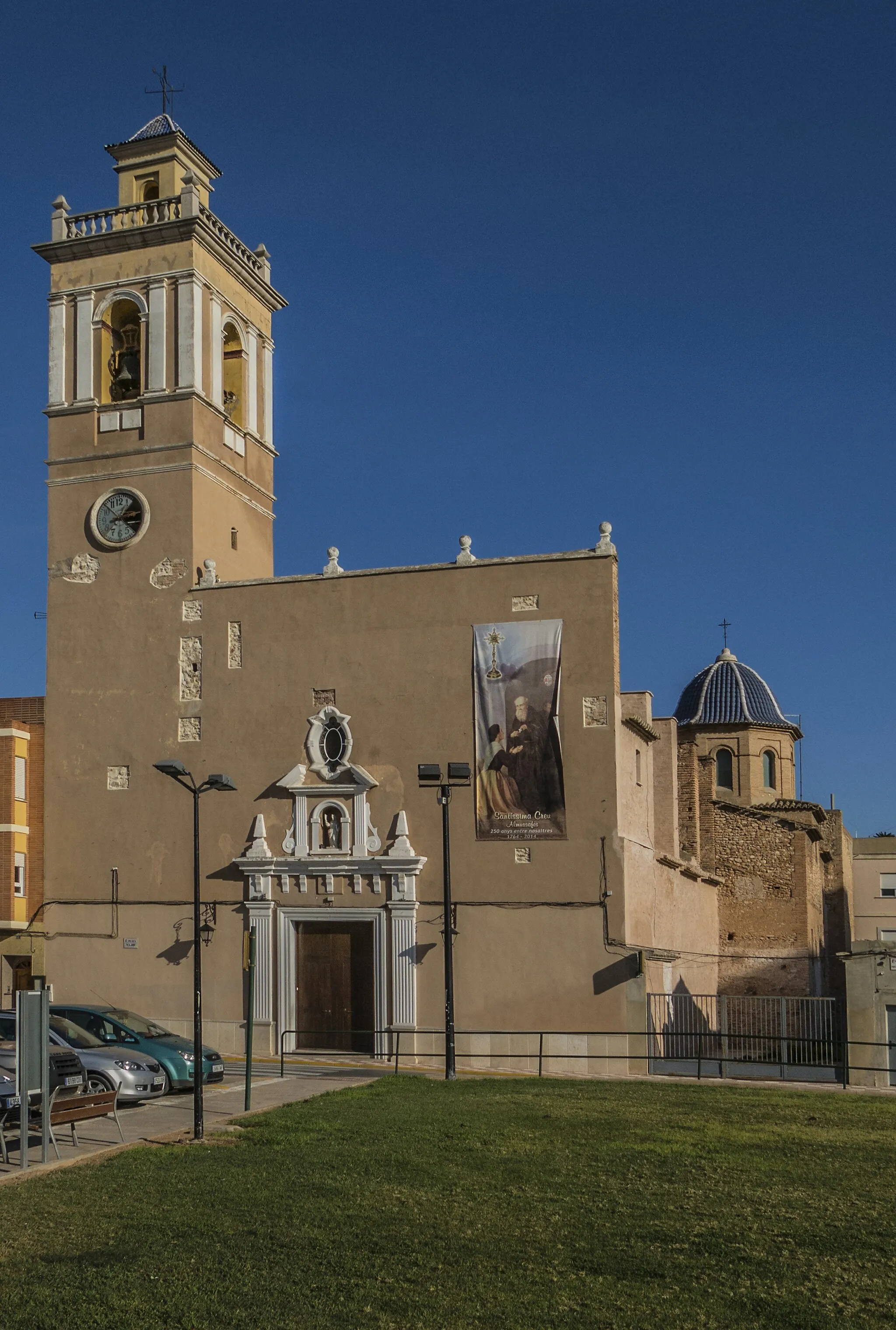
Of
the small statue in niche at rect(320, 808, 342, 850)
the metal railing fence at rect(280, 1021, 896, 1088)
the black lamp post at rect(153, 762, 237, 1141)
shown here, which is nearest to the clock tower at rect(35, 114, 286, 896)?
the small statue in niche at rect(320, 808, 342, 850)

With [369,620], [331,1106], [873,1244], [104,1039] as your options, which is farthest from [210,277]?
[873,1244]

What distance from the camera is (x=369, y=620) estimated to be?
104ft

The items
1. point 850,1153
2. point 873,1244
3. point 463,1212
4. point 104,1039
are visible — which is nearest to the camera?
point 873,1244

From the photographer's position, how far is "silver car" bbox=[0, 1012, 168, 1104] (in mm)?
20891

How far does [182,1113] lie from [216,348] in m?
21.0

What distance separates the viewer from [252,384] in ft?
121

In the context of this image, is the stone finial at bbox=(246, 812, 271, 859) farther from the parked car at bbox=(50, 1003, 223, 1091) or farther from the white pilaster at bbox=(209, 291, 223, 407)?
the white pilaster at bbox=(209, 291, 223, 407)

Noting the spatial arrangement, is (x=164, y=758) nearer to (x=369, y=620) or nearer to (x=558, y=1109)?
(x=369, y=620)

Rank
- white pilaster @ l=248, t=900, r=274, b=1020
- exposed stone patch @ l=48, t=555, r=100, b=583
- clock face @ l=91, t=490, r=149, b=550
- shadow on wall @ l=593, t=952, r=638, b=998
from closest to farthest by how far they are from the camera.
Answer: shadow on wall @ l=593, t=952, r=638, b=998 < white pilaster @ l=248, t=900, r=274, b=1020 < clock face @ l=91, t=490, r=149, b=550 < exposed stone patch @ l=48, t=555, r=100, b=583

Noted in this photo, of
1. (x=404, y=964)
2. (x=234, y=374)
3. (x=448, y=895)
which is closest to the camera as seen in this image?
(x=448, y=895)

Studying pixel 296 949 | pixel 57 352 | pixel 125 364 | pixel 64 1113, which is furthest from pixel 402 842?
pixel 57 352

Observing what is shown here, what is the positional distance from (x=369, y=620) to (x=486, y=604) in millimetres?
2816

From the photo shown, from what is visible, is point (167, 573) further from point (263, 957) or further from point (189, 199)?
point (263, 957)

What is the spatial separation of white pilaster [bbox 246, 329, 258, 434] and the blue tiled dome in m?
25.1
